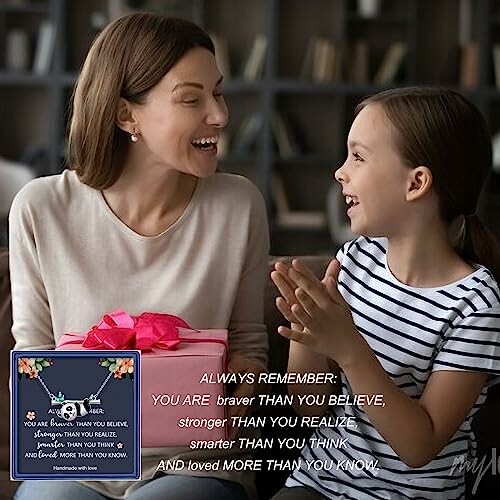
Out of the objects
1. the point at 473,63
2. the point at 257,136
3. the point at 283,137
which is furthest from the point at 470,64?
the point at 257,136

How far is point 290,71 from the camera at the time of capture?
480 centimetres

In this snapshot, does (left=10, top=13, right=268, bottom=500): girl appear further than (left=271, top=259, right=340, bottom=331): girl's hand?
Yes

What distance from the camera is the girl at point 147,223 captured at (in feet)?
3.53

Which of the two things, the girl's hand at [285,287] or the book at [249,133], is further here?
the book at [249,133]

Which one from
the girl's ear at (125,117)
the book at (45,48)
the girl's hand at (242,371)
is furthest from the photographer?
the book at (45,48)

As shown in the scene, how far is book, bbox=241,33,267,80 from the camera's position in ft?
15.1

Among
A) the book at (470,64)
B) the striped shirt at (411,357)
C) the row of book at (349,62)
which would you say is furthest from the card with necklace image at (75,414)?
the book at (470,64)

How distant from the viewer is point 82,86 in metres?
1.13

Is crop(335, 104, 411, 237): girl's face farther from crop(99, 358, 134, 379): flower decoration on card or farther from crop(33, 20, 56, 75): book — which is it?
crop(33, 20, 56, 75): book

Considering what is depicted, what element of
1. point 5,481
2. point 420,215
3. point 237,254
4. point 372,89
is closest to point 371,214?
point 420,215

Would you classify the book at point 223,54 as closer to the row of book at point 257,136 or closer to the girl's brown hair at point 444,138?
the row of book at point 257,136

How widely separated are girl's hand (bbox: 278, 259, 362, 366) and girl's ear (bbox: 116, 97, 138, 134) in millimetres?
312

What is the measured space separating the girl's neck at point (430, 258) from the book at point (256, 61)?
363cm

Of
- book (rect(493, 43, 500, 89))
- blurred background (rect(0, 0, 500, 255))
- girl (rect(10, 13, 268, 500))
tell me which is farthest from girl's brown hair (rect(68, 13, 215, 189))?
book (rect(493, 43, 500, 89))
